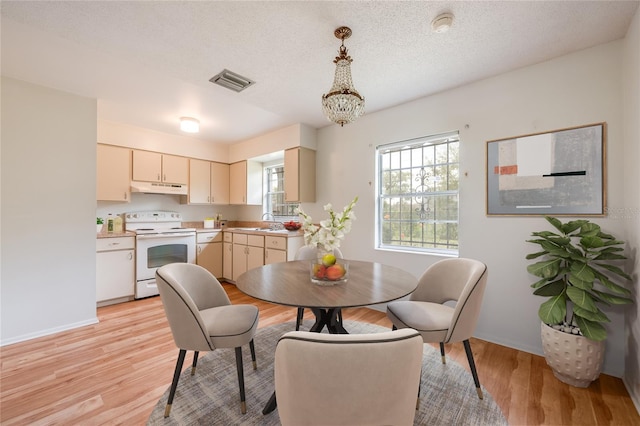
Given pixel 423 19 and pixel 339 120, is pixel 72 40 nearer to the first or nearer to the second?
pixel 339 120

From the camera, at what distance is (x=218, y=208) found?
5.29 meters

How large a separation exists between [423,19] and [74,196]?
11.8ft

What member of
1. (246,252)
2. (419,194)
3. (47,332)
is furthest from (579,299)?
(47,332)

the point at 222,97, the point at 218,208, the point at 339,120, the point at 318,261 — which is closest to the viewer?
the point at 318,261

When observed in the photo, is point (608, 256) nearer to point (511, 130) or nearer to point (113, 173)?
point (511, 130)

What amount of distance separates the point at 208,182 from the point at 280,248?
2101 mm

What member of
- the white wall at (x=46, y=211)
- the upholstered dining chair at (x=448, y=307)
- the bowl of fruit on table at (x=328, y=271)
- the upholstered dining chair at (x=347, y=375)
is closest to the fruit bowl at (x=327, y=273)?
the bowl of fruit on table at (x=328, y=271)

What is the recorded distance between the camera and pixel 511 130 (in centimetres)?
234

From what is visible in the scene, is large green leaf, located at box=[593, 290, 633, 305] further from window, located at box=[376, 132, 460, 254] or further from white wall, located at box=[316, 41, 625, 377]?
window, located at box=[376, 132, 460, 254]

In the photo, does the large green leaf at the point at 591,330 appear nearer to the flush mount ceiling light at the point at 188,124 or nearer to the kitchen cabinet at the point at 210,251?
the flush mount ceiling light at the point at 188,124

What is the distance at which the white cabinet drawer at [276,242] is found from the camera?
3630 millimetres

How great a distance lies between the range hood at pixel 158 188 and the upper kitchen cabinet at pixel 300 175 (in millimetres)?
1876

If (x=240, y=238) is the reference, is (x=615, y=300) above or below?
below

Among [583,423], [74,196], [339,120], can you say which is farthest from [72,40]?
[583,423]
